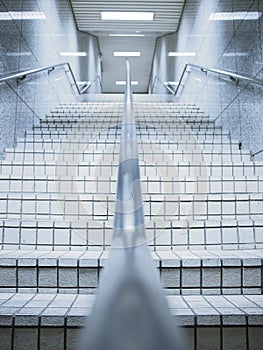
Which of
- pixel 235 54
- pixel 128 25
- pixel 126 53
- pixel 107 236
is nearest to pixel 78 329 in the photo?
pixel 107 236

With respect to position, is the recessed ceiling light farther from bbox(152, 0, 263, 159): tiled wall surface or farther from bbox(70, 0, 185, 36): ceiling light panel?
bbox(152, 0, 263, 159): tiled wall surface

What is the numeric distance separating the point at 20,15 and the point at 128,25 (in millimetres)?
6707

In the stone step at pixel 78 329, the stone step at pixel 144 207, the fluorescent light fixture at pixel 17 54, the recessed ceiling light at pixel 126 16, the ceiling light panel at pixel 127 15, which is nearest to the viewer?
the stone step at pixel 78 329

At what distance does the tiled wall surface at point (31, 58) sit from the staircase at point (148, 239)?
0.79 m

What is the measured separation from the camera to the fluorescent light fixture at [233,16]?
4.58m

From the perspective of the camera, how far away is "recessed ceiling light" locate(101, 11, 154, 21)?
10.6 metres

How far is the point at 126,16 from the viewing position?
1073 cm

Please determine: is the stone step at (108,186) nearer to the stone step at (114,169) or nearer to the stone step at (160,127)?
the stone step at (114,169)

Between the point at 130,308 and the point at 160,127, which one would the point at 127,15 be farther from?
A: the point at 130,308

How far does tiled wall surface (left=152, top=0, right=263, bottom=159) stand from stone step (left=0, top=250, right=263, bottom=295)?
96.9 inches

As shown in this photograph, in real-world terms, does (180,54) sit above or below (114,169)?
above

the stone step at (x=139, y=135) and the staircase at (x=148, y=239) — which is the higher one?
the stone step at (x=139, y=135)

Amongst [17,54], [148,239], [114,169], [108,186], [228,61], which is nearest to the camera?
[148,239]

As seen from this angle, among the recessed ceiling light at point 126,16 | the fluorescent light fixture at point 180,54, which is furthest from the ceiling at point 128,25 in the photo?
the fluorescent light fixture at point 180,54
